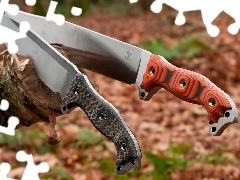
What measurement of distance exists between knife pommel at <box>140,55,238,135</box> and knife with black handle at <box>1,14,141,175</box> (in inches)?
11.8

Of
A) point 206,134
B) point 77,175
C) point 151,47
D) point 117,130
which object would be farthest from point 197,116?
point 117,130

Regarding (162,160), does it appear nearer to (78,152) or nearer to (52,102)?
(78,152)

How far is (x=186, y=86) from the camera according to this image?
249 cm

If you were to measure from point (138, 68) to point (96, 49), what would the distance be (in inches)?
11.5

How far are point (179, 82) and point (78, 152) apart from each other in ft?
11.1

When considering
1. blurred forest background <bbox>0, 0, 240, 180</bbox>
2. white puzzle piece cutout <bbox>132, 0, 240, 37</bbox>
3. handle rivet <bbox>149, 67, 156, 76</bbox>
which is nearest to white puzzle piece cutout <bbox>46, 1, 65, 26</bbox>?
handle rivet <bbox>149, 67, 156, 76</bbox>

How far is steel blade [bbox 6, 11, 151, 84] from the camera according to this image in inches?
109

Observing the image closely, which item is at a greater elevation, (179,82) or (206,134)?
(206,134)

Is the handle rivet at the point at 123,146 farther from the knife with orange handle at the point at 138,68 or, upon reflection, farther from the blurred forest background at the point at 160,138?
the blurred forest background at the point at 160,138

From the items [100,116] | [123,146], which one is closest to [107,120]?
[100,116]

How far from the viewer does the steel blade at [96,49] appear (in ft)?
9.09

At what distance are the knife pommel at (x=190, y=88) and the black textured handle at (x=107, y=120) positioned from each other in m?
0.30

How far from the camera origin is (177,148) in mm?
5059

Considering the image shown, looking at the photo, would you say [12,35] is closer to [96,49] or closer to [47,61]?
[47,61]
